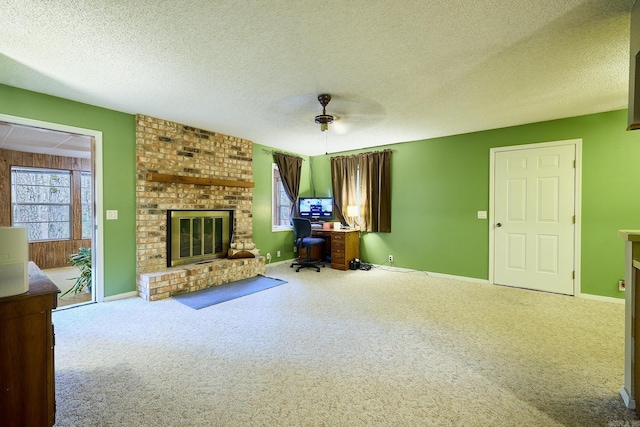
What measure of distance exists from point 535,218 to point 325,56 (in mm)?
3797

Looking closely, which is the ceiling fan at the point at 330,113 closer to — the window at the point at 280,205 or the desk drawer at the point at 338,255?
the window at the point at 280,205

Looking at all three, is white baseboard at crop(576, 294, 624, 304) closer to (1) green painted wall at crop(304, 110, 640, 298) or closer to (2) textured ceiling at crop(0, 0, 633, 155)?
(1) green painted wall at crop(304, 110, 640, 298)

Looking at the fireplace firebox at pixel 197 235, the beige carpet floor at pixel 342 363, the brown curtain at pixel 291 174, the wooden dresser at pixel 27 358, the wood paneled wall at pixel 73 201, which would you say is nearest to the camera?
the wooden dresser at pixel 27 358

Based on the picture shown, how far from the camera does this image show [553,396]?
5.72ft

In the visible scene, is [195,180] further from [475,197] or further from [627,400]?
[627,400]

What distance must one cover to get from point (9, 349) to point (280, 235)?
4.51 metres

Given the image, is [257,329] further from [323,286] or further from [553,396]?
[553,396]

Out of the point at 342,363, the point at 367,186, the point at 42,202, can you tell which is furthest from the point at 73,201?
the point at 342,363

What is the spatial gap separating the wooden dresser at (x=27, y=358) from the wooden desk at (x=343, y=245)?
4230 millimetres

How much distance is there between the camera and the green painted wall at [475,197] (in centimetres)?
346

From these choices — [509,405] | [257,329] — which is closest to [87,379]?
[257,329]

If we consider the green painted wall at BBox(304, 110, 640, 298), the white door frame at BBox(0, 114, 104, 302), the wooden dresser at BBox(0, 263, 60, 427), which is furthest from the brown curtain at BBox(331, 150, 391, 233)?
the wooden dresser at BBox(0, 263, 60, 427)

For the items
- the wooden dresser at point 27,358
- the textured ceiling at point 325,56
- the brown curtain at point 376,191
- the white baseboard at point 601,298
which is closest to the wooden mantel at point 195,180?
the textured ceiling at point 325,56

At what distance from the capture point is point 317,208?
5781mm
